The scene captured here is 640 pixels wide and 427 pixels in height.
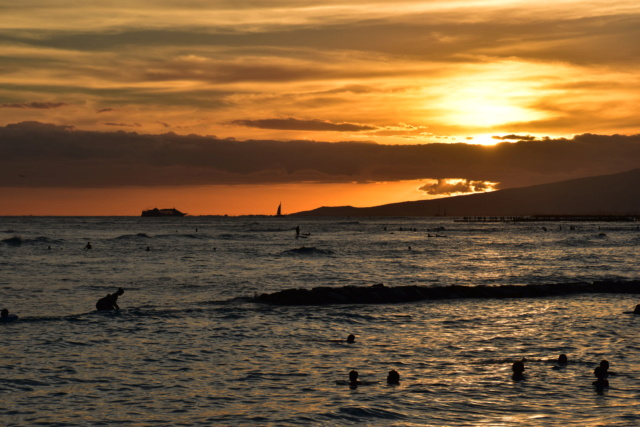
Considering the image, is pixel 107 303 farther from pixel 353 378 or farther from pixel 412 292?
pixel 353 378

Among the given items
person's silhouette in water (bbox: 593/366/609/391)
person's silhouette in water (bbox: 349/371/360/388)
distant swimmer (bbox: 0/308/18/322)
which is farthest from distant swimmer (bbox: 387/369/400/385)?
distant swimmer (bbox: 0/308/18/322)

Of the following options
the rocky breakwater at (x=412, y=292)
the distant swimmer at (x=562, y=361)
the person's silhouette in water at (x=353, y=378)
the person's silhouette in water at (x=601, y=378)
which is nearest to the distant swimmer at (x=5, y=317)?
the rocky breakwater at (x=412, y=292)

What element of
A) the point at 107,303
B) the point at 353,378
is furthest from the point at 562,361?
the point at 107,303

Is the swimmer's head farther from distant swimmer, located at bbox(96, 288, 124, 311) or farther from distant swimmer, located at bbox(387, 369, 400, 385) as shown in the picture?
distant swimmer, located at bbox(96, 288, 124, 311)

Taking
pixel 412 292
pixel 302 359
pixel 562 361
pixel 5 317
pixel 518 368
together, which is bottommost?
pixel 302 359

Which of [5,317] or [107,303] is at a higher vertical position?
[107,303]

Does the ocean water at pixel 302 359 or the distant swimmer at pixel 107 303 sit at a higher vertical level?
the distant swimmer at pixel 107 303

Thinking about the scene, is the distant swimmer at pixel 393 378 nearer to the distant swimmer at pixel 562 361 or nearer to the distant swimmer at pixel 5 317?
the distant swimmer at pixel 562 361

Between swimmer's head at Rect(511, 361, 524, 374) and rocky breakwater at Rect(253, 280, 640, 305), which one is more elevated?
rocky breakwater at Rect(253, 280, 640, 305)

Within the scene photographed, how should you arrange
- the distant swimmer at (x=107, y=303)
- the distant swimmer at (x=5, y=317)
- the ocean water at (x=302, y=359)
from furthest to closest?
the distant swimmer at (x=107, y=303) < the distant swimmer at (x=5, y=317) < the ocean water at (x=302, y=359)

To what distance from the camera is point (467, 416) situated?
674 inches

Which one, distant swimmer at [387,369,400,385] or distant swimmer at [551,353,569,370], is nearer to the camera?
distant swimmer at [387,369,400,385]

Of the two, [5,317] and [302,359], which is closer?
[302,359]

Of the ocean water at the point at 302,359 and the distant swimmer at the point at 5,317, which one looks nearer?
the ocean water at the point at 302,359
